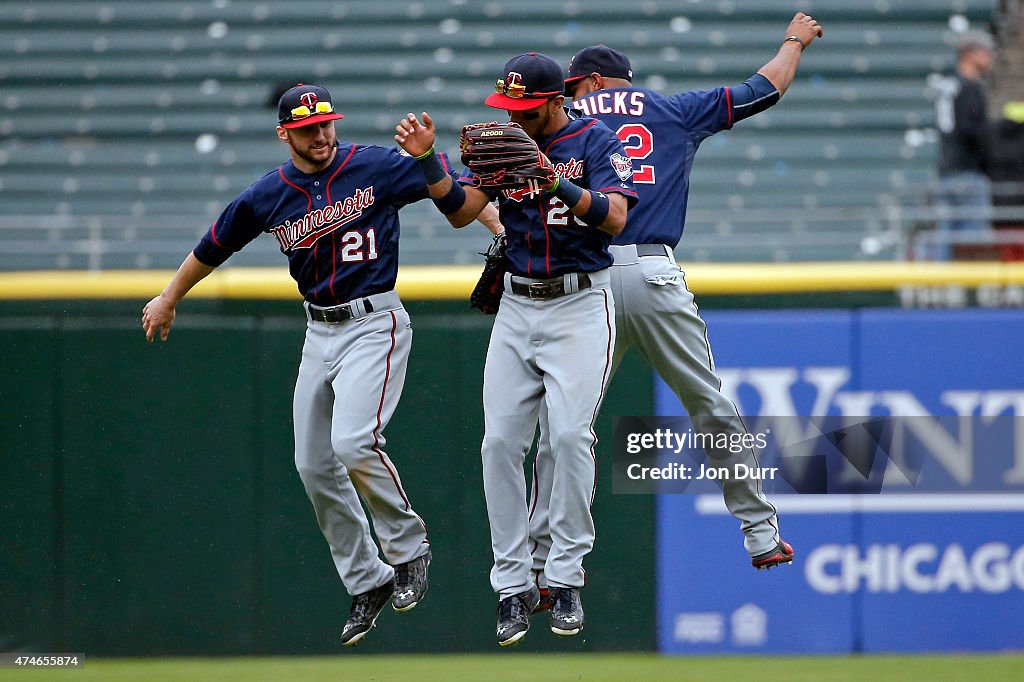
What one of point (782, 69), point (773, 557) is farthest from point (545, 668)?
point (782, 69)

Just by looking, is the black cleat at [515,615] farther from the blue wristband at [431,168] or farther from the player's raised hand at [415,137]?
the player's raised hand at [415,137]

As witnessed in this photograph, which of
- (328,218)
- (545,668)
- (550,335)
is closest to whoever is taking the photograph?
(550,335)

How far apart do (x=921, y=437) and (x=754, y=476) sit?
1880 mm

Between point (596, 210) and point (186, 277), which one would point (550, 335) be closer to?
point (596, 210)

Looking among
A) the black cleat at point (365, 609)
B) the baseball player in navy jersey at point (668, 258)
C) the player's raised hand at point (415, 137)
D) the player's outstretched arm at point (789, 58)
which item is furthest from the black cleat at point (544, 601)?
the player's outstretched arm at point (789, 58)

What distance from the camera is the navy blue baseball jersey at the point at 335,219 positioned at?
16.9ft

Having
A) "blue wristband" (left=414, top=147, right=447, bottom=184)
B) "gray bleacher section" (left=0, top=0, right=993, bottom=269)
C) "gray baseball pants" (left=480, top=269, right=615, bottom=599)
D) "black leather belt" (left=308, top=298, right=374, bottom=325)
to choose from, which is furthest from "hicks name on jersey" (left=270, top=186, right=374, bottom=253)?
"gray bleacher section" (left=0, top=0, right=993, bottom=269)

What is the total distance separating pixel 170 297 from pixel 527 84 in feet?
5.20

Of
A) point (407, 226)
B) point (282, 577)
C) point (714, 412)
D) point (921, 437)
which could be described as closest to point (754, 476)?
point (714, 412)

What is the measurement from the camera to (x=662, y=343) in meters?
5.26

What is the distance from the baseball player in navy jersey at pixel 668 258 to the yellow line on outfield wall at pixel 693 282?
1759 millimetres

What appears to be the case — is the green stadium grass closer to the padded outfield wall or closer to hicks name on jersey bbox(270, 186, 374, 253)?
the padded outfield wall

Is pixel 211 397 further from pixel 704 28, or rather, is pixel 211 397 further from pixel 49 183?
pixel 704 28

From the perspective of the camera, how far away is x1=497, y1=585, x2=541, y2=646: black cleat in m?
4.84
